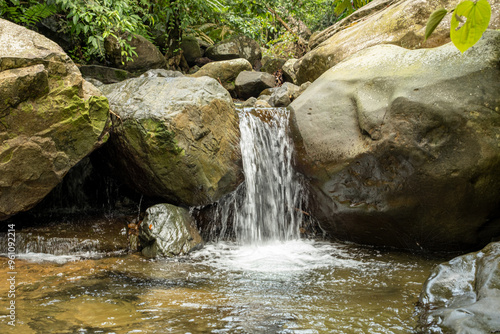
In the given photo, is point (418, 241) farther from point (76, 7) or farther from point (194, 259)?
point (76, 7)

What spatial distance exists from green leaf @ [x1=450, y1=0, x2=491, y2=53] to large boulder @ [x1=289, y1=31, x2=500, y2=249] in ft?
12.6

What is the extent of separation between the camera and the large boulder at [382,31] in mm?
5958

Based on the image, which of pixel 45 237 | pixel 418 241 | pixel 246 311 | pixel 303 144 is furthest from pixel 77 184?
pixel 418 241

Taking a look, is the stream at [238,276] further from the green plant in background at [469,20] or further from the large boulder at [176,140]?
Answer: the green plant in background at [469,20]

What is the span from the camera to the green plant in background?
96 cm

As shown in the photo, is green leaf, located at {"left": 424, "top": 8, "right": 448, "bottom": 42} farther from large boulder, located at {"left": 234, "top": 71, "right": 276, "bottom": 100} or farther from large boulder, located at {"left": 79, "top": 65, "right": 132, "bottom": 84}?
large boulder, located at {"left": 234, "top": 71, "right": 276, "bottom": 100}

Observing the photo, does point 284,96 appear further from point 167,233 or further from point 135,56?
point 167,233

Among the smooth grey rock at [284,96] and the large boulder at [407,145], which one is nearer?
the large boulder at [407,145]

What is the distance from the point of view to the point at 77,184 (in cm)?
616

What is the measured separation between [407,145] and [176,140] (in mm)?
2885

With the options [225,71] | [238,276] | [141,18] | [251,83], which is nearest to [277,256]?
[238,276]

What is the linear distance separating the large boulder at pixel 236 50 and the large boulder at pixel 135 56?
2814 mm

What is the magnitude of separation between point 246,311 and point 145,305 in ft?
2.64

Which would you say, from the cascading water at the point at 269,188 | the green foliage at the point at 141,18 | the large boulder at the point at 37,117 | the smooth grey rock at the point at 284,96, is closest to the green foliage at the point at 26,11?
the green foliage at the point at 141,18
